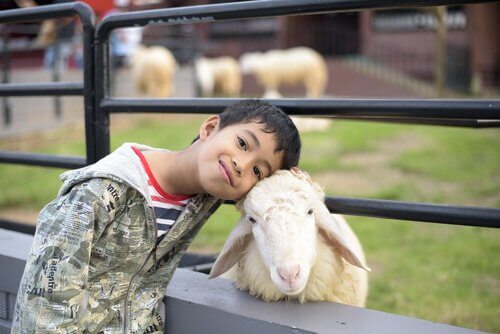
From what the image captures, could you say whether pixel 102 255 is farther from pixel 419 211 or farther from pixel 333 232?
pixel 419 211

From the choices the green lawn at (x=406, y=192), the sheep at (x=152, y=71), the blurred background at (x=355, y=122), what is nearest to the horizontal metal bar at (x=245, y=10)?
the blurred background at (x=355, y=122)

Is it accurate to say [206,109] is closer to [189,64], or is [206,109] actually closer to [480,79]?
[189,64]

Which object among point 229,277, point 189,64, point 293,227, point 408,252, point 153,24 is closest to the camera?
point 293,227

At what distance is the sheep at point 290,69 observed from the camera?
18.2 m

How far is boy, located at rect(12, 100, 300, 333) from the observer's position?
5.49ft

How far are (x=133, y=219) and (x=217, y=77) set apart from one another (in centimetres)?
1738

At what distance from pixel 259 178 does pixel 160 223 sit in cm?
33

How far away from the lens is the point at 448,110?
1895 millimetres

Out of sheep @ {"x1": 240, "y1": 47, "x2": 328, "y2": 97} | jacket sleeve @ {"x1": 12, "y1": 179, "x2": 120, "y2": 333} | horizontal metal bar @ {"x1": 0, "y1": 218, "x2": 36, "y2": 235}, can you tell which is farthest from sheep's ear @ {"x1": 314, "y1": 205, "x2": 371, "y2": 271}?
sheep @ {"x1": 240, "y1": 47, "x2": 328, "y2": 97}

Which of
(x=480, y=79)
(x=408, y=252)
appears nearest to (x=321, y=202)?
(x=408, y=252)

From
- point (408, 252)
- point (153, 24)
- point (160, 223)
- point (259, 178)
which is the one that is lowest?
point (408, 252)

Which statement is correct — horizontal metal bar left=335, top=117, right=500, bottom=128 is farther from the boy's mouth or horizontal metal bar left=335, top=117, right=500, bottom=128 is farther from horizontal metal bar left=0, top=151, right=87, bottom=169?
horizontal metal bar left=0, top=151, right=87, bottom=169

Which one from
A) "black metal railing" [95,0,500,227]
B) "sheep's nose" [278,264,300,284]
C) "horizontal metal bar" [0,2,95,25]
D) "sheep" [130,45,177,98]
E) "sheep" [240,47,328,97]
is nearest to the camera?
"sheep's nose" [278,264,300,284]

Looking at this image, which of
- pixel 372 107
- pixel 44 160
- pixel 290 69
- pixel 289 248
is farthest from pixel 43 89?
pixel 290 69
